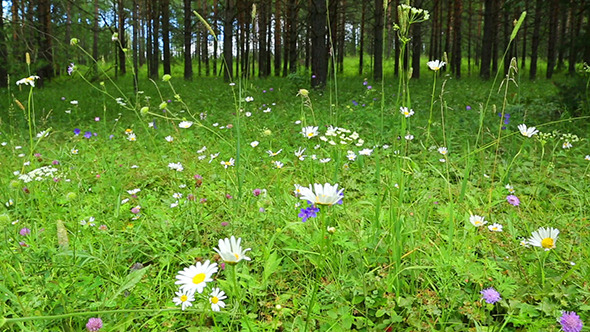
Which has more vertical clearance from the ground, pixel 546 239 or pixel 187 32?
pixel 187 32

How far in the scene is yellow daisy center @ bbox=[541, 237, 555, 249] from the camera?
98cm

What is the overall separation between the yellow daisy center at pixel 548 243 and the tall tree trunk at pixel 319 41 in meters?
6.74

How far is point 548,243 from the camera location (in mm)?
990

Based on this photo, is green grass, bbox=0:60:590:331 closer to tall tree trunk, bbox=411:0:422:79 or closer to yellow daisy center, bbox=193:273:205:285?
yellow daisy center, bbox=193:273:205:285

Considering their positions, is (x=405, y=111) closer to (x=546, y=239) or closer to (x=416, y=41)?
(x=546, y=239)

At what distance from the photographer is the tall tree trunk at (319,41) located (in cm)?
744

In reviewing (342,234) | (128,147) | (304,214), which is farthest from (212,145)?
(304,214)

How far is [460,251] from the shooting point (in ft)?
4.45

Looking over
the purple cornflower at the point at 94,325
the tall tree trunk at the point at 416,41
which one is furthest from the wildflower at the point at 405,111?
the tall tree trunk at the point at 416,41

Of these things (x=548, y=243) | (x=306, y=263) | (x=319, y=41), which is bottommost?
(x=306, y=263)

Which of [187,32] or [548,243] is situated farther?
[187,32]

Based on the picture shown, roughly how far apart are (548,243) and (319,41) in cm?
720

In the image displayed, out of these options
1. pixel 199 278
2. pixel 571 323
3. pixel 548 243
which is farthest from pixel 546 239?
pixel 199 278

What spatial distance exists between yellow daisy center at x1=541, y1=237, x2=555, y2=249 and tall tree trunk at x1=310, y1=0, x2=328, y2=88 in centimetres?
674
